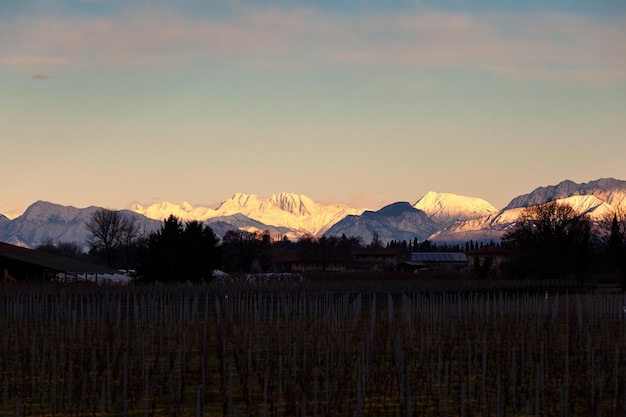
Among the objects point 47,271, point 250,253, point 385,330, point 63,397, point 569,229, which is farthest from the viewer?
point 250,253

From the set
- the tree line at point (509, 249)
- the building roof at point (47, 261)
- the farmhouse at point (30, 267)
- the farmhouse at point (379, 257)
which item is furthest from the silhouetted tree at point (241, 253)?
the farmhouse at point (30, 267)

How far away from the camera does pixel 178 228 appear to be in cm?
5662

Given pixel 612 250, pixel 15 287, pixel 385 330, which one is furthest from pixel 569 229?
pixel 385 330

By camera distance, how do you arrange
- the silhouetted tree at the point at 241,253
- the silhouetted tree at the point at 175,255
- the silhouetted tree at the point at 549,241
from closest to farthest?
the silhouetted tree at the point at 175,255 → the silhouetted tree at the point at 549,241 → the silhouetted tree at the point at 241,253

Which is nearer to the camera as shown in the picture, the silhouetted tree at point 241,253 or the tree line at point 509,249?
the tree line at point 509,249

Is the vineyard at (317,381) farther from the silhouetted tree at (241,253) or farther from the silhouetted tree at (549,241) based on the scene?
the silhouetted tree at (241,253)

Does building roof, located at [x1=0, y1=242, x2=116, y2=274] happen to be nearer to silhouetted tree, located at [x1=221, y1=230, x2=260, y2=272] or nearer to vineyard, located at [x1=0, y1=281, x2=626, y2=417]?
vineyard, located at [x1=0, y1=281, x2=626, y2=417]

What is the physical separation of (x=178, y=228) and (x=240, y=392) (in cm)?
3837

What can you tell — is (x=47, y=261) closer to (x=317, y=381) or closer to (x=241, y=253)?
(x=317, y=381)

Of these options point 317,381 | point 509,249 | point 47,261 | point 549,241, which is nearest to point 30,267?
point 47,261

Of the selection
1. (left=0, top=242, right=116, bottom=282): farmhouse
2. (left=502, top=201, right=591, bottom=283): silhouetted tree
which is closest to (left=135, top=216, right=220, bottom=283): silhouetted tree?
(left=0, top=242, right=116, bottom=282): farmhouse

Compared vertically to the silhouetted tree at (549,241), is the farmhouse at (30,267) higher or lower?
lower

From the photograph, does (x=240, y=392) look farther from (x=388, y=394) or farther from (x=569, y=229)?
(x=569, y=229)

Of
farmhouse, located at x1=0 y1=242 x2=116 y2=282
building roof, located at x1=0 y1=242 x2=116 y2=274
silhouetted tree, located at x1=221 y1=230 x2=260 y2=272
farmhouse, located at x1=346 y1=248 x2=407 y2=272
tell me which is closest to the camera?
farmhouse, located at x1=0 y1=242 x2=116 y2=282
